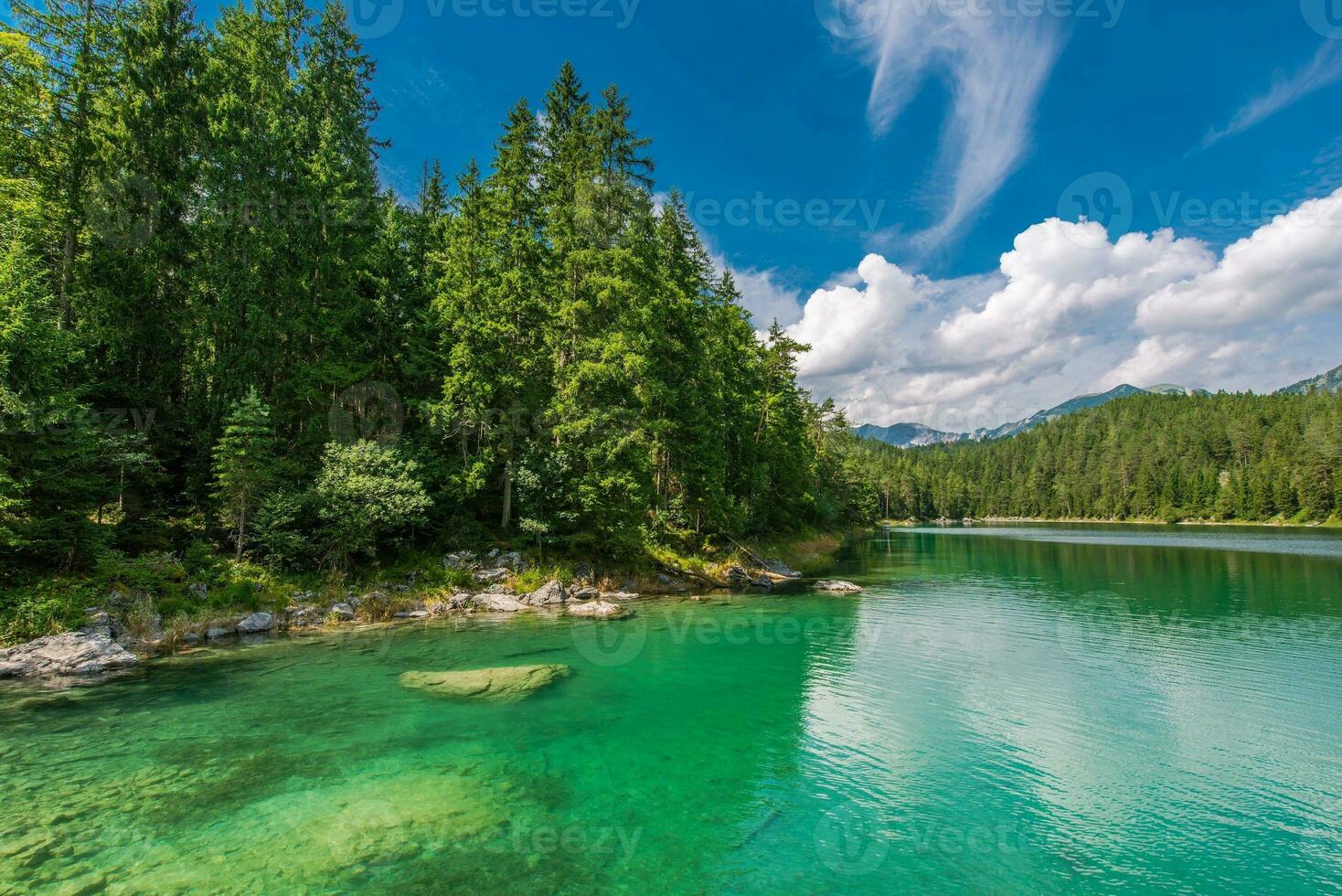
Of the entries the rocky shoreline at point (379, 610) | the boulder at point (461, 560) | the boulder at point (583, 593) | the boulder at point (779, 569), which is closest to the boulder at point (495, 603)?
the rocky shoreline at point (379, 610)

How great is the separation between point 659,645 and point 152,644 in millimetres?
16558

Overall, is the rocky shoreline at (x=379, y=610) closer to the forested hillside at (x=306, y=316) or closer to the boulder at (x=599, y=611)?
the boulder at (x=599, y=611)

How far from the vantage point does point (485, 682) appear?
1623 centimetres

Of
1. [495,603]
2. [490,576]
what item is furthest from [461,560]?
[495,603]

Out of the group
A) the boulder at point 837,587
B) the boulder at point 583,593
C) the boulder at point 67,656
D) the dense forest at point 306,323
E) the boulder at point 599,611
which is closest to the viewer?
the boulder at point 67,656

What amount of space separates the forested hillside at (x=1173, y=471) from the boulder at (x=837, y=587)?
123m

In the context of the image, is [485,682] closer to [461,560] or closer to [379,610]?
[379,610]

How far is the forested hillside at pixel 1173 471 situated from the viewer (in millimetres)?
111500

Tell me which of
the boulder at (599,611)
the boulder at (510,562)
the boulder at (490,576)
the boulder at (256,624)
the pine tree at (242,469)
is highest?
the pine tree at (242,469)

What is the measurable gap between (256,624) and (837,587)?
97.2ft

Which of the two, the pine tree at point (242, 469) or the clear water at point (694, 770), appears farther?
the pine tree at point (242, 469)

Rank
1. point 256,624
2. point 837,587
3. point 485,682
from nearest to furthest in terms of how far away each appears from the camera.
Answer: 1. point 485,682
2. point 256,624
3. point 837,587

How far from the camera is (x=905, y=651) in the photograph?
21500 millimetres

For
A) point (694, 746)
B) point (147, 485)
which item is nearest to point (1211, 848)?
point (694, 746)
